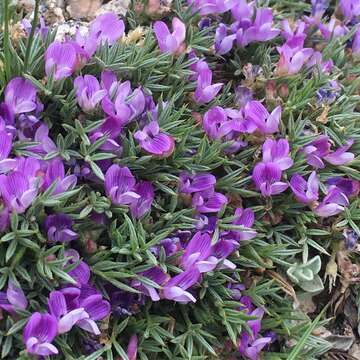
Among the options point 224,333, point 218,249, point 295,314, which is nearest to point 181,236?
point 218,249

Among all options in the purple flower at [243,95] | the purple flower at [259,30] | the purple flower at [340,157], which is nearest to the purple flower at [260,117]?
the purple flower at [243,95]

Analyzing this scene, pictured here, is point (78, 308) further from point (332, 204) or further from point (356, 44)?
point (356, 44)

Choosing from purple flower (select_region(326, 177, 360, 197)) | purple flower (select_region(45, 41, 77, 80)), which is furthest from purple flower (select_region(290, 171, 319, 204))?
purple flower (select_region(45, 41, 77, 80))

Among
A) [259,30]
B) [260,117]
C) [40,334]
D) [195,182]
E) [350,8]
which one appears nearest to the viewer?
[40,334]

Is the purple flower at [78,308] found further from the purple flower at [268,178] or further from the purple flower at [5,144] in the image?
the purple flower at [268,178]

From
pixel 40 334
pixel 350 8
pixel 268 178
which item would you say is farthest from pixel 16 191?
pixel 350 8
